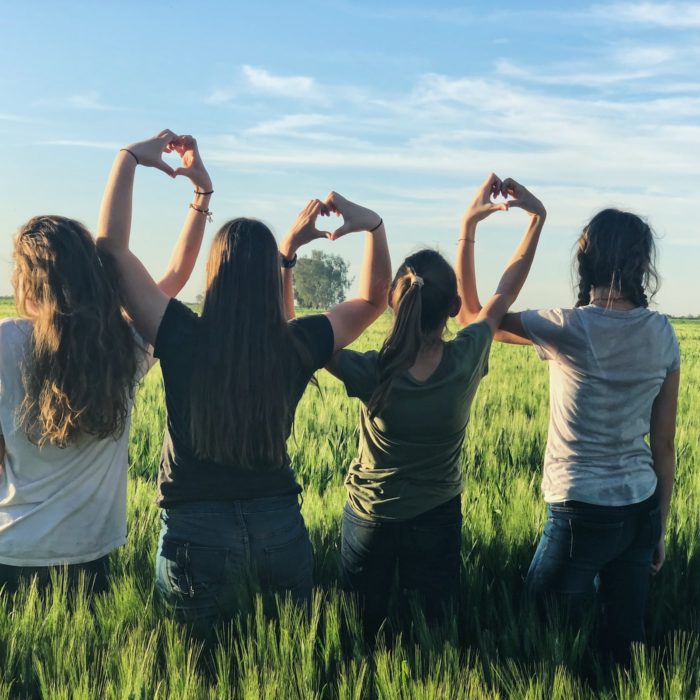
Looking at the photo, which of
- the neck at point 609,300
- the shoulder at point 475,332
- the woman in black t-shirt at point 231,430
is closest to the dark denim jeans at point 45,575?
the woman in black t-shirt at point 231,430

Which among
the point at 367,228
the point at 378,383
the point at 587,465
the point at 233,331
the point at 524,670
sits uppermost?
the point at 367,228

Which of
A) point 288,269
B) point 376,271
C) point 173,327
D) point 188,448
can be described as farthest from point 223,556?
point 376,271

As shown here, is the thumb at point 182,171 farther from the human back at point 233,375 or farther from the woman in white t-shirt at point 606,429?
the woman in white t-shirt at point 606,429

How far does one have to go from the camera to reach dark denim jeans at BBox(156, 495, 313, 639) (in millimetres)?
2182

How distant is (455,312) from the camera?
8.35 ft

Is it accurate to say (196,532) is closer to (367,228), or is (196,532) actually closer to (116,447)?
(116,447)

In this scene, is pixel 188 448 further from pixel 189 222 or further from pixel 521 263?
pixel 521 263

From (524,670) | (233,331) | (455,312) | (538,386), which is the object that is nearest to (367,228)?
(455,312)

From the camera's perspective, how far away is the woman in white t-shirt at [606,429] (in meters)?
2.49

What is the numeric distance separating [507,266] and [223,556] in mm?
1391

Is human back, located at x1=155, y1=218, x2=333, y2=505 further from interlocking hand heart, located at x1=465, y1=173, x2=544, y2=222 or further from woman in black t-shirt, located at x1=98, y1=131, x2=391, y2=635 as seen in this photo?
interlocking hand heart, located at x1=465, y1=173, x2=544, y2=222

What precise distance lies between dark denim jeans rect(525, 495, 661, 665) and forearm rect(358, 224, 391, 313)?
0.87 m

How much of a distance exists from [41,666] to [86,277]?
3.54 ft

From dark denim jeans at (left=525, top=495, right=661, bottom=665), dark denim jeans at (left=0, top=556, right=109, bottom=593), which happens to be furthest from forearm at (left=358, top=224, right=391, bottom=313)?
dark denim jeans at (left=0, top=556, right=109, bottom=593)
